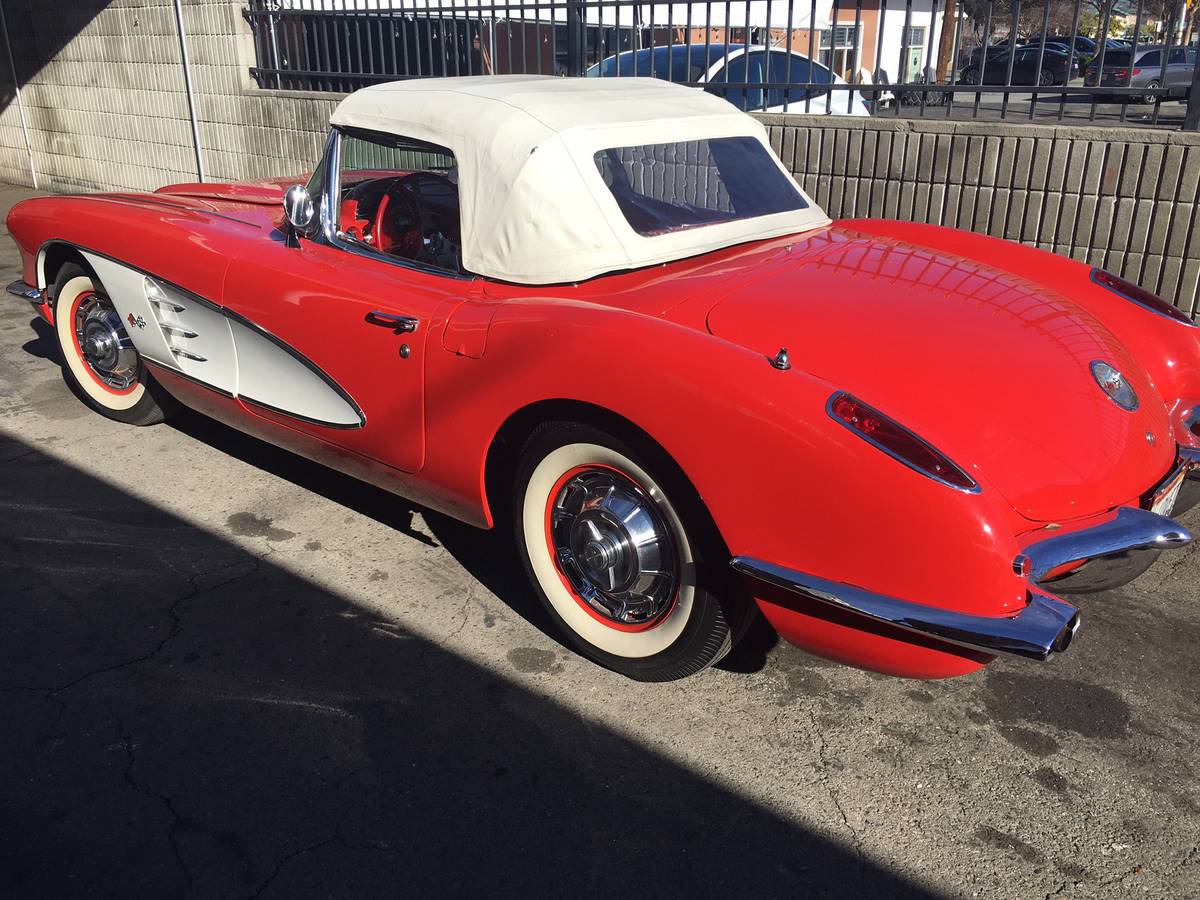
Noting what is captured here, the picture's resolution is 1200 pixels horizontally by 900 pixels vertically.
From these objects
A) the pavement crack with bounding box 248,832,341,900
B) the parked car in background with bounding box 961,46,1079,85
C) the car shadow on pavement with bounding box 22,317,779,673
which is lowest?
the car shadow on pavement with bounding box 22,317,779,673

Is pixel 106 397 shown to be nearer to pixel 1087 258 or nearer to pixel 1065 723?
pixel 1065 723

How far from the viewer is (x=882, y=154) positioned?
593cm

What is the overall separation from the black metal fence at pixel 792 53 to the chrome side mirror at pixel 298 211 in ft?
10.4

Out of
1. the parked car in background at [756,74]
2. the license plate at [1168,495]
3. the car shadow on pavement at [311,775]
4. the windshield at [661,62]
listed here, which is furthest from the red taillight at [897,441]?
the windshield at [661,62]

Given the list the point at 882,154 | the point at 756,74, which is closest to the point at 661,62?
the point at 756,74

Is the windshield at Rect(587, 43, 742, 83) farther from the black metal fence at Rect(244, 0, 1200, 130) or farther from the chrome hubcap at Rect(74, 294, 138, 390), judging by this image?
the chrome hubcap at Rect(74, 294, 138, 390)

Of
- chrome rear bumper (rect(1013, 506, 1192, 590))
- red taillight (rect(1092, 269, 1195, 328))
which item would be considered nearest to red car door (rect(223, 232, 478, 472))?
chrome rear bumper (rect(1013, 506, 1192, 590))

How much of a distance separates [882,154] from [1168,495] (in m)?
3.54

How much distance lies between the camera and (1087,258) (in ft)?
17.8

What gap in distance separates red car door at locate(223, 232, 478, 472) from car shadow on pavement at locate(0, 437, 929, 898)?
598 millimetres

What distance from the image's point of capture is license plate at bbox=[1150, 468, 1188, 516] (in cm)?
281

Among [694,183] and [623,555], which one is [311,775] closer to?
[623,555]

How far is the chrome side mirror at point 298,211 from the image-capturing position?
146 inches

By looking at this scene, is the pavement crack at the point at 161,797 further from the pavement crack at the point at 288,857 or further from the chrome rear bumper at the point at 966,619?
the chrome rear bumper at the point at 966,619
